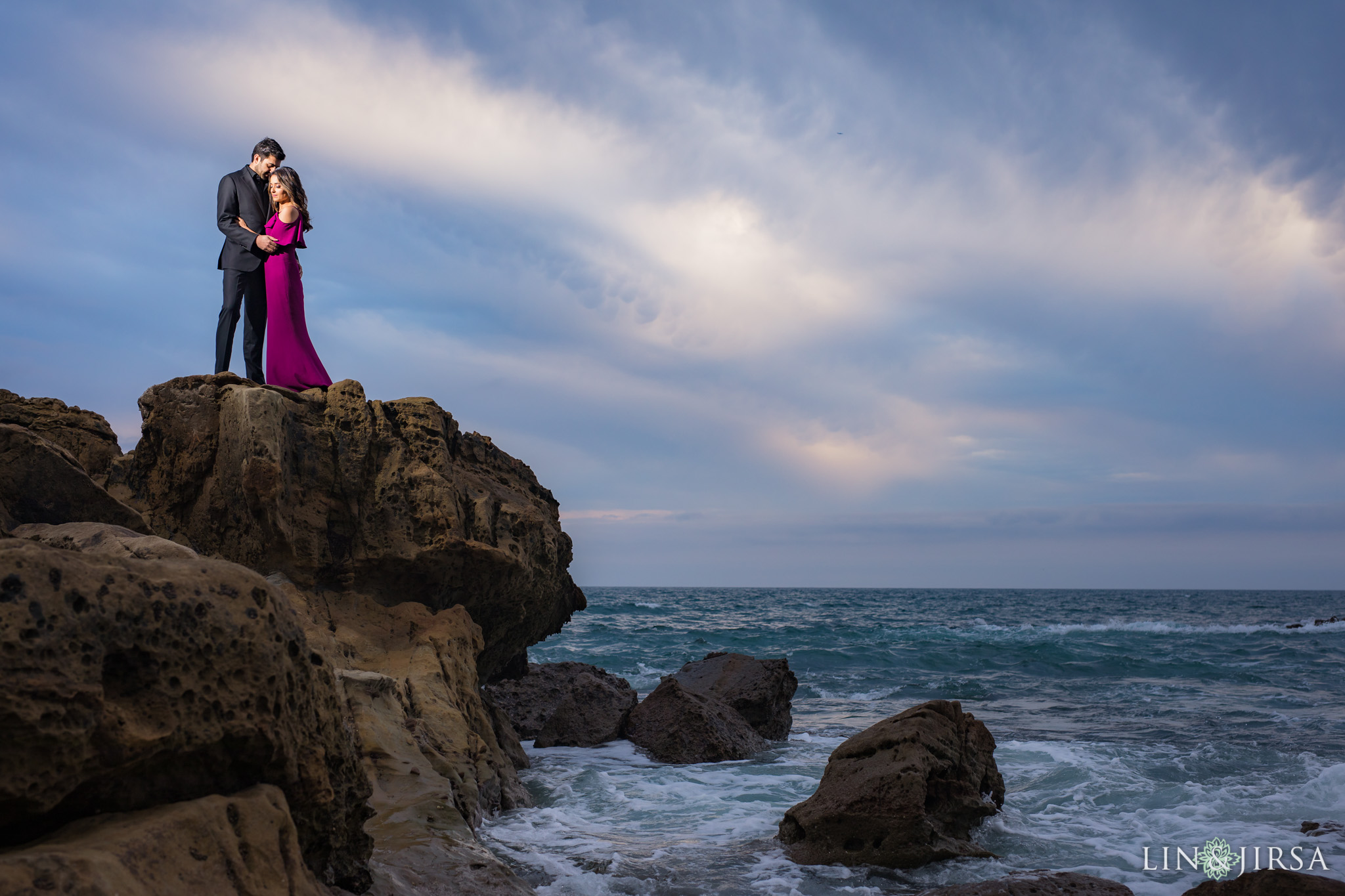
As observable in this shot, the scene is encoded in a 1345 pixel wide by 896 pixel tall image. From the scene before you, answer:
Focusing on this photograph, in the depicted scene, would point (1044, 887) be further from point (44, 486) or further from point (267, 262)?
point (267, 262)

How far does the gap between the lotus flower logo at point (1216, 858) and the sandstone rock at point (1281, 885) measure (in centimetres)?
180

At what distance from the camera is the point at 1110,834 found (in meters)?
6.07

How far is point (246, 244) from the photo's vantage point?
6164mm

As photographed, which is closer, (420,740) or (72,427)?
(420,740)

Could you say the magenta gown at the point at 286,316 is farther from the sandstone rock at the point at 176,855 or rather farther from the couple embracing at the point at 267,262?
the sandstone rock at the point at 176,855

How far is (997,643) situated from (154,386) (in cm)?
2289

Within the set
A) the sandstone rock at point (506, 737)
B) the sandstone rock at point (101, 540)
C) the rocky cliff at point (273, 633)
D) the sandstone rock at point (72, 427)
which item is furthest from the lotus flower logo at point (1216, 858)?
the sandstone rock at point (72, 427)

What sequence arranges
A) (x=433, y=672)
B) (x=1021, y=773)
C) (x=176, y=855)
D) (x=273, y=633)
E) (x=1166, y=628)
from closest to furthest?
(x=176, y=855), (x=273, y=633), (x=433, y=672), (x=1021, y=773), (x=1166, y=628)

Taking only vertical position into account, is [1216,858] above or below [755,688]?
below

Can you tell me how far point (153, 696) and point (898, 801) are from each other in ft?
14.4

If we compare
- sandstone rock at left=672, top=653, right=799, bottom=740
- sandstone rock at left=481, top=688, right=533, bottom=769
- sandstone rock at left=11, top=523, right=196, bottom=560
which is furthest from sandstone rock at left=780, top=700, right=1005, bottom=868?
sandstone rock at left=11, top=523, right=196, bottom=560

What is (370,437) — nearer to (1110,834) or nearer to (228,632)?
(228,632)

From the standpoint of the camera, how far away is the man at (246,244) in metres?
6.20

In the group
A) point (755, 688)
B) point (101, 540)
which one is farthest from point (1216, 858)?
point (101, 540)
